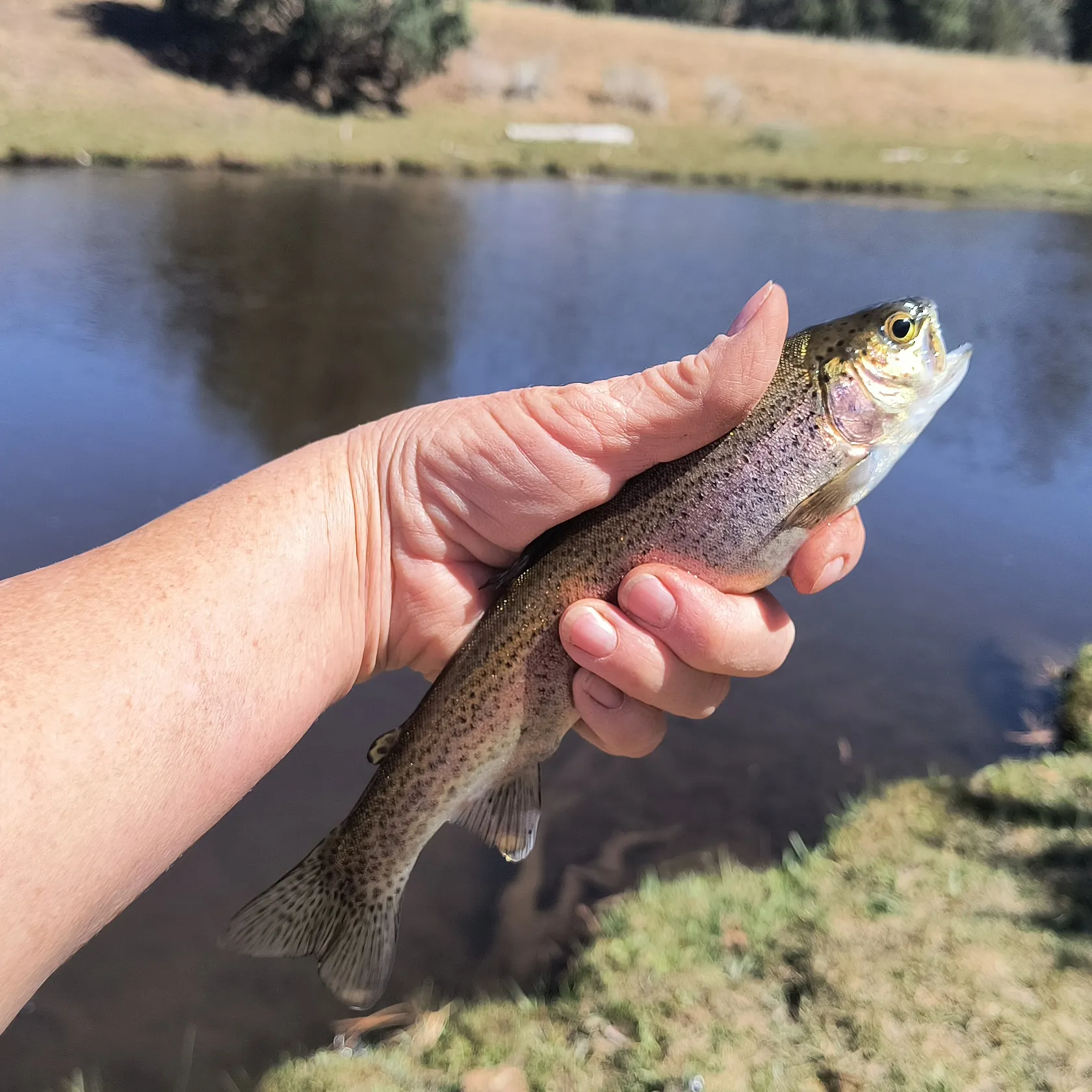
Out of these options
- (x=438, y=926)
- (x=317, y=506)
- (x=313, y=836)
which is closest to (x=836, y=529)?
(x=317, y=506)

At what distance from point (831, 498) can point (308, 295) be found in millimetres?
17403

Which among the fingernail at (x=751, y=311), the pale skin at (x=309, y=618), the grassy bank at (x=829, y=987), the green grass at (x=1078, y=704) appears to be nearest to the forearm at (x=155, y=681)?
the pale skin at (x=309, y=618)

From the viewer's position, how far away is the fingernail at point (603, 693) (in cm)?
359

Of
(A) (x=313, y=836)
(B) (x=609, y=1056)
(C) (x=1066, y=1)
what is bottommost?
(A) (x=313, y=836)

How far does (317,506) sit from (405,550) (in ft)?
1.45

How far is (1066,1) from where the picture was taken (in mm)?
83062

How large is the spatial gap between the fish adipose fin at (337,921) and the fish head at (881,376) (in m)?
2.36

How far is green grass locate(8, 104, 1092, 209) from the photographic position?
30.3m

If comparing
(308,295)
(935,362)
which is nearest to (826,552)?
(935,362)

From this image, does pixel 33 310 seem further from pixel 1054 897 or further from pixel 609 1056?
pixel 1054 897

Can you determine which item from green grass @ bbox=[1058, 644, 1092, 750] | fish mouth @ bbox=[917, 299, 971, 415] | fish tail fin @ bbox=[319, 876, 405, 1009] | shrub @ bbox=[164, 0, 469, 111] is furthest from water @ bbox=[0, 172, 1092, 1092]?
shrub @ bbox=[164, 0, 469, 111]

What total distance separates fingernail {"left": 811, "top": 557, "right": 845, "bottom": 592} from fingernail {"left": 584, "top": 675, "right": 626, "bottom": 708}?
0.89 metres

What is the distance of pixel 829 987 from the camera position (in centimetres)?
432

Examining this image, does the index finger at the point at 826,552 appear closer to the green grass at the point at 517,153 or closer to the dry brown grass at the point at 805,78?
the green grass at the point at 517,153
